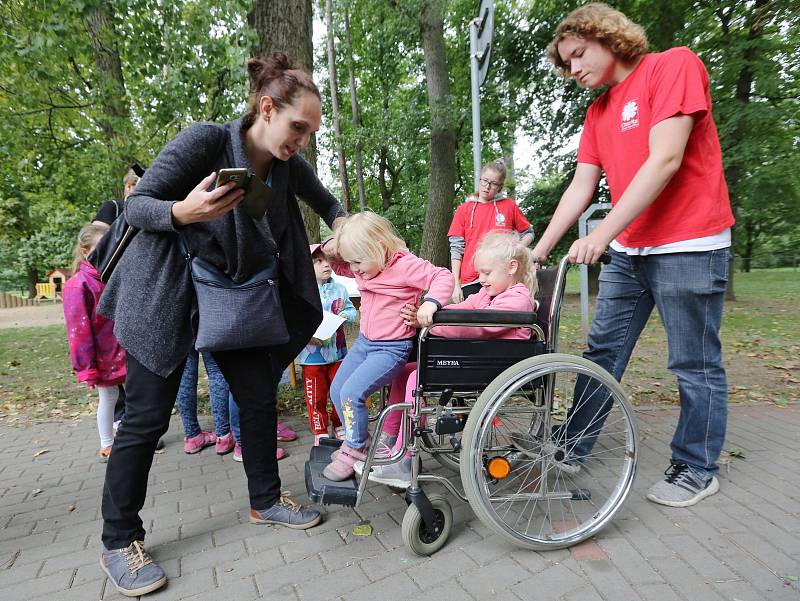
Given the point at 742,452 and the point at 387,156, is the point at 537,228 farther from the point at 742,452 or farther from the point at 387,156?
the point at 742,452

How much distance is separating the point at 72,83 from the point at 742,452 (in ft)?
27.0

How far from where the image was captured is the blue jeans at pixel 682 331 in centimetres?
222

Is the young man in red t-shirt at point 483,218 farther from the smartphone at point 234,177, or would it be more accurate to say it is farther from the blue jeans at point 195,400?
the smartphone at point 234,177

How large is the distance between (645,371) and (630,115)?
12.1 ft

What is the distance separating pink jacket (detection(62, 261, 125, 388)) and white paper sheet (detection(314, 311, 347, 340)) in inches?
55.6

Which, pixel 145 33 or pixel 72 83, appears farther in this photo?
pixel 72 83

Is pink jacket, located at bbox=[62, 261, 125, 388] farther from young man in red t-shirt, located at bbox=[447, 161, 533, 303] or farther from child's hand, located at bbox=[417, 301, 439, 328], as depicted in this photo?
young man in red t-shirt, located at bbox=[447, 161, 533, 303]

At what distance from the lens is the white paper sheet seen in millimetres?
3127

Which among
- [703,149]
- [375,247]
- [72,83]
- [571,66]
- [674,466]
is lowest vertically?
[674,466]

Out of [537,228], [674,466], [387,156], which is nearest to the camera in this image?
[674,466]

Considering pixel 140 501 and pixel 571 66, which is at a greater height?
pixel 571 66

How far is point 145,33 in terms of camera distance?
5.07 metres

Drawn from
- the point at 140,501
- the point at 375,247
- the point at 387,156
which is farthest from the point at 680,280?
the point at 387,156

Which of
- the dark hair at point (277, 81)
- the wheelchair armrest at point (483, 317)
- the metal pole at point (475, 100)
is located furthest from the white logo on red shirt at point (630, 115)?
the metal pole at point (475, 100)
